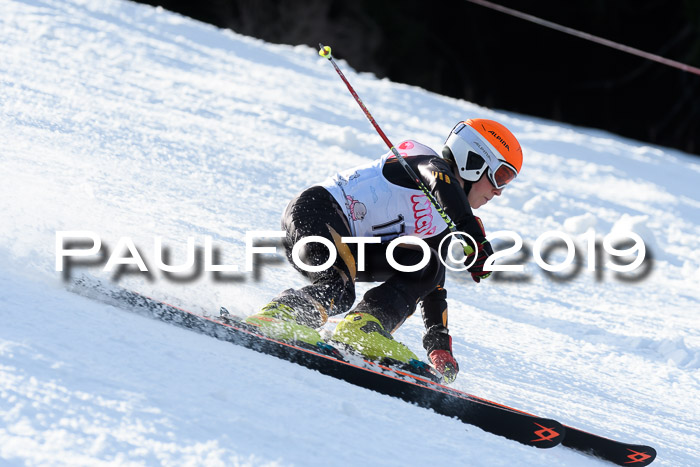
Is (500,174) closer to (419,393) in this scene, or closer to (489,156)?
(489,156)

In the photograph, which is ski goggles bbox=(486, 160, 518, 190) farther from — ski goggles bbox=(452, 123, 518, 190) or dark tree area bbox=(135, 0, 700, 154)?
dark tree area bbox=(135, 0, 700, 154)

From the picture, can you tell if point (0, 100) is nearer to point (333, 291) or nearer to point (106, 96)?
point (106, 96)

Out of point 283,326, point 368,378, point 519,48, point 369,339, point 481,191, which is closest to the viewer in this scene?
point 368,378

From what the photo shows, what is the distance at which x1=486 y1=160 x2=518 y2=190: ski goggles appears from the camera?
3.17 metres

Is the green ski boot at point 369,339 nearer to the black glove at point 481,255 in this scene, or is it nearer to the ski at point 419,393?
the ski at point 419,393

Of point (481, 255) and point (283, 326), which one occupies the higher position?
point (481, 255)

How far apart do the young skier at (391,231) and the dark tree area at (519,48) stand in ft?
45.2

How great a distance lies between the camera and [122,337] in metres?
2.32

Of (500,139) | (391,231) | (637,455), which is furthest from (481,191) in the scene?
(637,455)

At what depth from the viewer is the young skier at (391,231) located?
9.35 feet

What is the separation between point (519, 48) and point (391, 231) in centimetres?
1659

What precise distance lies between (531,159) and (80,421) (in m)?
6.66

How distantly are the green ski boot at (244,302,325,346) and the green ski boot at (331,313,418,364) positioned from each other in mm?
118

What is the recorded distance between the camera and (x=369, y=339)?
2.82 meters
